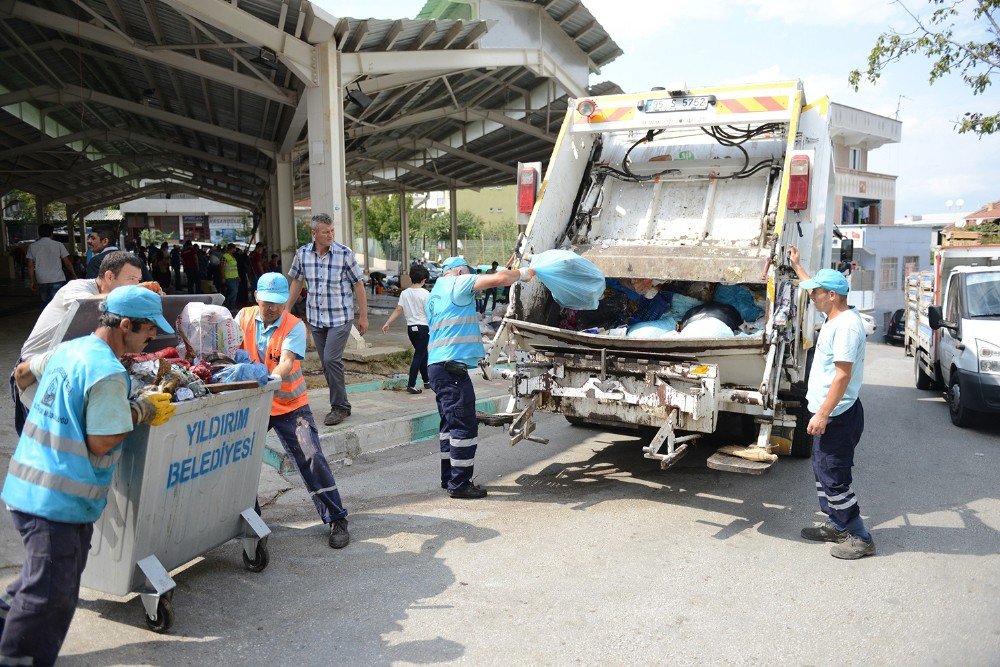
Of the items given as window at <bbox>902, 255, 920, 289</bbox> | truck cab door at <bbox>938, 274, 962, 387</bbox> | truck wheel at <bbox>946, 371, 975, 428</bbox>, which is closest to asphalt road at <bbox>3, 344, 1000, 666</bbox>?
truck wheel at <bbox>946, 371, 975, 428</bbox>

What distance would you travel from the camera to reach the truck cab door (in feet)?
26.5

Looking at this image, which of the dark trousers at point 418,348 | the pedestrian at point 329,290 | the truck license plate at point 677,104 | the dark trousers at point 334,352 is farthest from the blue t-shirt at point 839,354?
the dark trousers at point 418,348

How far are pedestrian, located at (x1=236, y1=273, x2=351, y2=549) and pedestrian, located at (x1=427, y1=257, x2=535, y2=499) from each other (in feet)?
3.43

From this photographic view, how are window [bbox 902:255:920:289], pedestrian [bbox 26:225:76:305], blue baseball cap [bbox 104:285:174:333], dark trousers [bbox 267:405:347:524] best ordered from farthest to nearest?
window [bbox 902:255:920:289] → pedestrian [bbox 26:225:76:305] → dark trousers [bbox 267:405:347:524] → blue baseball cap [bbox 104:285:174:333]

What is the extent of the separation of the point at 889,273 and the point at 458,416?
2031 cm

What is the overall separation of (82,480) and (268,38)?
785 cm

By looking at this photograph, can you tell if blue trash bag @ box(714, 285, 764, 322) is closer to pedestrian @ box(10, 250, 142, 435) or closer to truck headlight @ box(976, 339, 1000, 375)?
truck headlight @ box(976, 339, 1000, 375)

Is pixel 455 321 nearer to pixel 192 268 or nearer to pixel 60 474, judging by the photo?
pixel 60 474

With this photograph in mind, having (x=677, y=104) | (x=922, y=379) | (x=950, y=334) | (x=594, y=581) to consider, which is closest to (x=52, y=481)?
(x=594, y=581)

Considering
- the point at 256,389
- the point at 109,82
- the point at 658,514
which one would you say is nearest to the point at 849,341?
the point at 658,514

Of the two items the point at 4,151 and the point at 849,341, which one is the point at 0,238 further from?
the point at 849,341

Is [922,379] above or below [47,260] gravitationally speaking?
below

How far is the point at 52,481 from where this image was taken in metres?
2.69

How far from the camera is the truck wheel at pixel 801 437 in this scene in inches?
246
